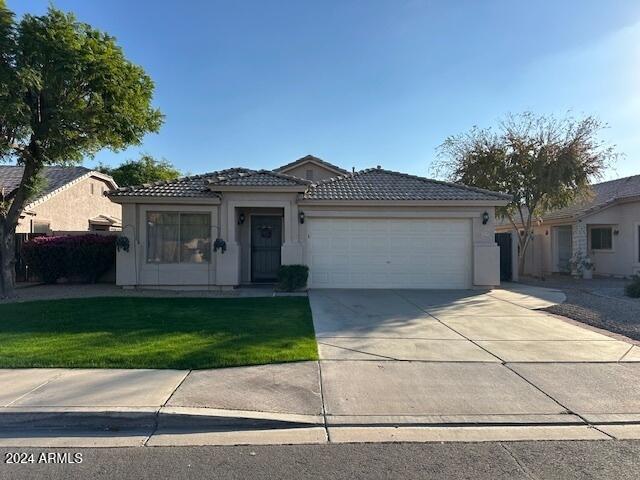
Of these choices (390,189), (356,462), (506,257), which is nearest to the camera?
(356,462)

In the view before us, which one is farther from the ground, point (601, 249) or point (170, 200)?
point (170, 200)

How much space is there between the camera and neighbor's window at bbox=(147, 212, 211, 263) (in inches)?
566

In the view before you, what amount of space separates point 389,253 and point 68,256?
10905mm

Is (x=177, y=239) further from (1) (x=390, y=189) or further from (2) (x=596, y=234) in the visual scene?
(2) (x=596, y=234)

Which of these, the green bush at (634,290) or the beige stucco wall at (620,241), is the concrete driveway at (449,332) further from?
the beige stucco wall at (620,241)

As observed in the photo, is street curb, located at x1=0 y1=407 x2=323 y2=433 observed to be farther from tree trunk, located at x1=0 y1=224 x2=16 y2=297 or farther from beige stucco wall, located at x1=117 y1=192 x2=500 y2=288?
beige stucco wall, located at x1=117 y1=192 x2=500 y2=288

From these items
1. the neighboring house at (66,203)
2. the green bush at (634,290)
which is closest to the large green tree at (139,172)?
the neighboring house at (66,203)

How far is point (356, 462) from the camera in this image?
393 cm

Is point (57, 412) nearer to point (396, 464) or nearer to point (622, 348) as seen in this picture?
point (396, 464)

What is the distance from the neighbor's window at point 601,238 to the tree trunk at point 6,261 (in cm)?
2314

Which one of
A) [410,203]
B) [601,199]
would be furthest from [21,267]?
[601,199]

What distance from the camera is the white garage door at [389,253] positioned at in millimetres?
14770

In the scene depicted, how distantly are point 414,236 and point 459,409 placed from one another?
10240mm

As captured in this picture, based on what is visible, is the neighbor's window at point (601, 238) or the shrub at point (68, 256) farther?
the neighbor's window at point (601, 238)
